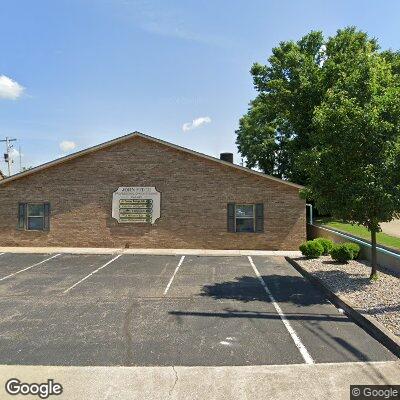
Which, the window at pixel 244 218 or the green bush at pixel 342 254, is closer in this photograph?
the green bush at pixel 342 254

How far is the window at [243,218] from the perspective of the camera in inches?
804

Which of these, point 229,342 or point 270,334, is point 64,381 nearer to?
point 229,342

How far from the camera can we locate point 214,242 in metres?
20.5

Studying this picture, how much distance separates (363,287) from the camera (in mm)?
10992

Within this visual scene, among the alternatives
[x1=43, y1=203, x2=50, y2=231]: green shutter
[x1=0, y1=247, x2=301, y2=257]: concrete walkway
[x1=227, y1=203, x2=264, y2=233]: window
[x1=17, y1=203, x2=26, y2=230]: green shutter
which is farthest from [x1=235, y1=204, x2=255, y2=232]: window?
[x1=17, y1=203, x2=26, y2=230]: green shutter

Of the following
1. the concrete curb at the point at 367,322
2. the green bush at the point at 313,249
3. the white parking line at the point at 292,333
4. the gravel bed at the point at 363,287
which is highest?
the green bush at the point at 313,249

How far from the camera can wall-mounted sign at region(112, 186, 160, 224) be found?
67.8 ft

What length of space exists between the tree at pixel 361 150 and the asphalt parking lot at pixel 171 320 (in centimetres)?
289

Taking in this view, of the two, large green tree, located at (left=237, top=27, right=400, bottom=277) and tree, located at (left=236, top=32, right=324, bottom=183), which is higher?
tree, located at (left=236, top=32, right=324, bottom=183)

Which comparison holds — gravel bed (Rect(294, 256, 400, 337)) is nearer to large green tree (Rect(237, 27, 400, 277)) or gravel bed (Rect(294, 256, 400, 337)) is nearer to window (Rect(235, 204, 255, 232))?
large green tree (Rect(237, 27, 400, 277))

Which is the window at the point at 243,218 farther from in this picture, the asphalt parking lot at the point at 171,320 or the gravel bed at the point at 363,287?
the asphalt parking lot at the point at 171,320

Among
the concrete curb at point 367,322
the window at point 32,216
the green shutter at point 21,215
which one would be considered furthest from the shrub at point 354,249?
the green shutter at point 21,215

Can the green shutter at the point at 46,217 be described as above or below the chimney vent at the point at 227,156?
below

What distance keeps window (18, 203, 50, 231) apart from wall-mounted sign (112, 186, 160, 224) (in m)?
4.06
